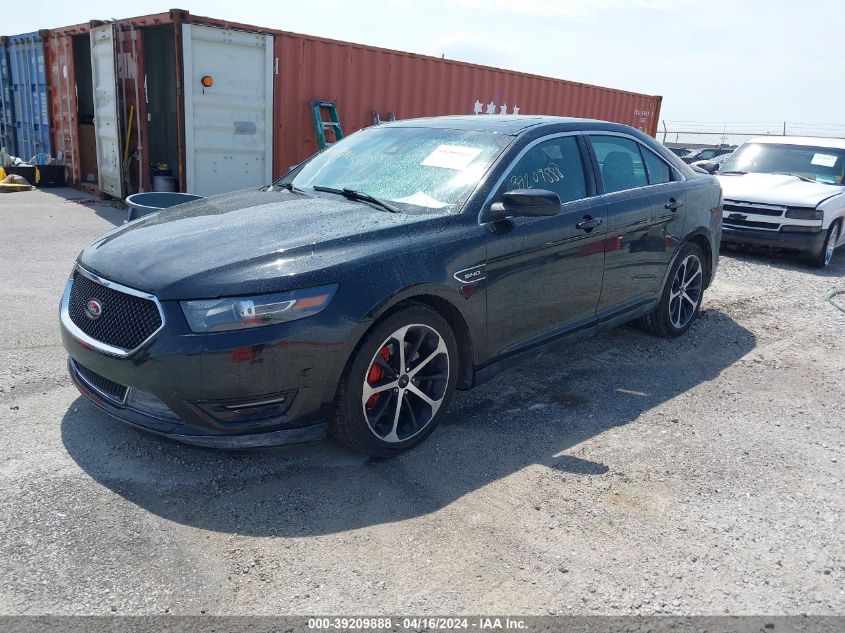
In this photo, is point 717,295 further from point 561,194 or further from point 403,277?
point 403,277

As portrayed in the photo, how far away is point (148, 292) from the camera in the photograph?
3.06 metres

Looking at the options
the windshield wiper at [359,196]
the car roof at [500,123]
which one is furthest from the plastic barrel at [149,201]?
the car roof at [500,123]

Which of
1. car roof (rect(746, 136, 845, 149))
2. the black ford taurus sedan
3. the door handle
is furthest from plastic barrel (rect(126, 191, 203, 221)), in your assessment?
car roof (rect(746, 136, 845, 149))

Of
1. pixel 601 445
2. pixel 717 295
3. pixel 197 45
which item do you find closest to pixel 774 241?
pixel 717 295

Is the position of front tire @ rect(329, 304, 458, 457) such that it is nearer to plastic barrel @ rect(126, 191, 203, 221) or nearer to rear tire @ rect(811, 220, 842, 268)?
plastic barrel @ rect(126, 191, 203, 221)

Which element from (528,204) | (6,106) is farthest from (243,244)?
(6,106)

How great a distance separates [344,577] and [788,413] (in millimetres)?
3183

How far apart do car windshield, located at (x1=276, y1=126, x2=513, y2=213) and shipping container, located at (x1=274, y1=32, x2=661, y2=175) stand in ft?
21.0

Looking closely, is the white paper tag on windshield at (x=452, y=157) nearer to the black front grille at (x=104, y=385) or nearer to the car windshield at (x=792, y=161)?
the black front grille at (x=104, y=385)

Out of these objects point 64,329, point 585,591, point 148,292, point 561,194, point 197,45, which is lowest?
point 585,591

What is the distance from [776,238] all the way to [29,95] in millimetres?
14463

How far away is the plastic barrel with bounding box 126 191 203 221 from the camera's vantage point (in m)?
5.46

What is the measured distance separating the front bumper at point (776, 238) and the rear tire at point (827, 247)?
0.14 m

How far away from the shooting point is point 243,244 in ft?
10.8
